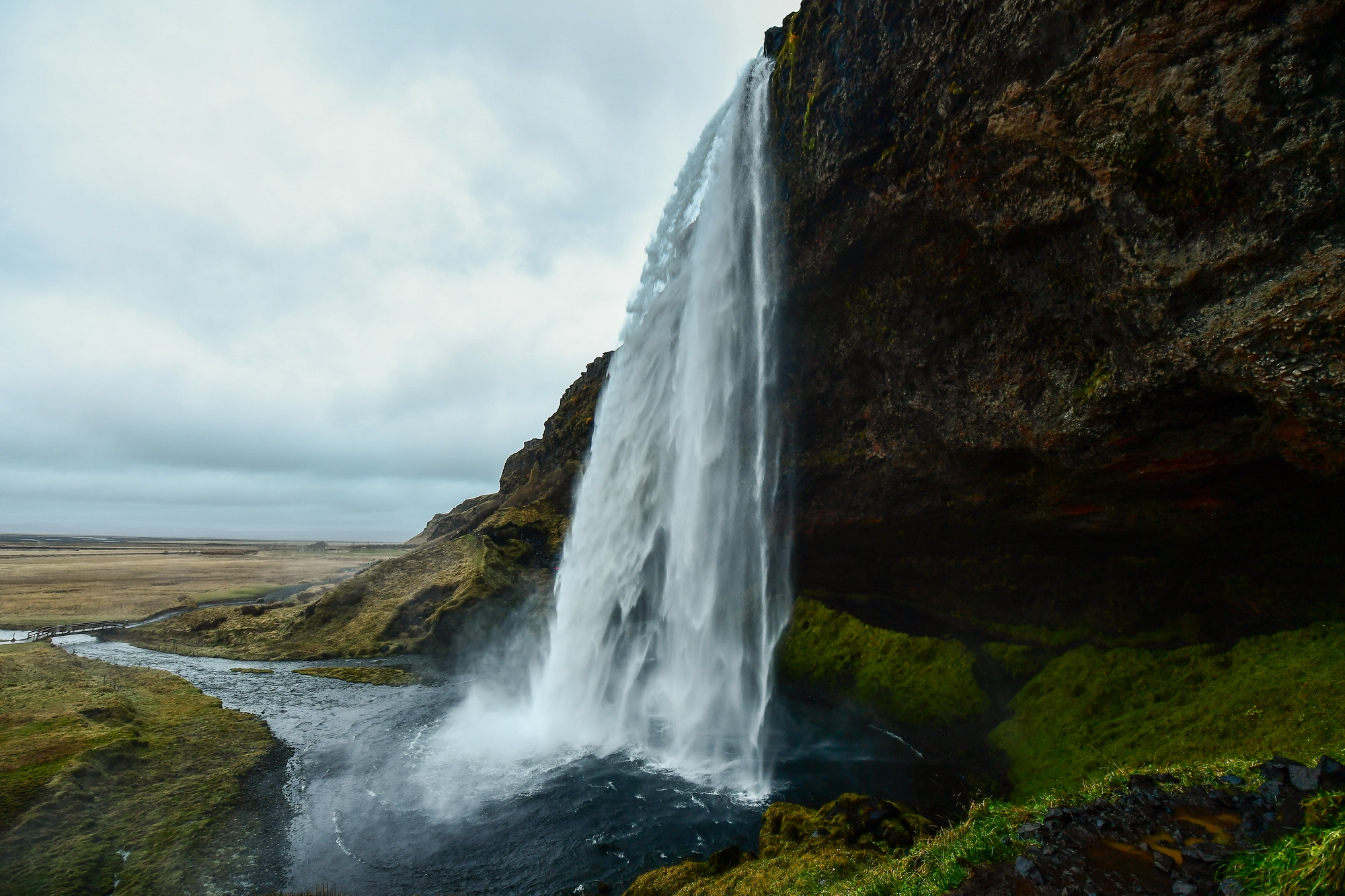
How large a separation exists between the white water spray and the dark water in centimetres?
135

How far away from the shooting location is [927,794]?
13961 millimetres

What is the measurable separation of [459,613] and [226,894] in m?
22.4

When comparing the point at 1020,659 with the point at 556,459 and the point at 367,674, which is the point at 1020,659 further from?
the point at 556,459

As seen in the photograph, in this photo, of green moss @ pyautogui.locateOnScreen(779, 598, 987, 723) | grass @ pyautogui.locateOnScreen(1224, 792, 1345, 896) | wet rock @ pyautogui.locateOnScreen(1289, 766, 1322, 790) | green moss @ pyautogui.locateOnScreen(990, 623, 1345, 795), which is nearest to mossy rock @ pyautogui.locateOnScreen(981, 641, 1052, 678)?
green moss @ pyautogui.locateOnScreen(990, 623, 1345, 795)

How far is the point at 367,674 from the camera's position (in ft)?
85.4

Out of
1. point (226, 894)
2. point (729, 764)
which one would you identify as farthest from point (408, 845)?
point (729, 764)

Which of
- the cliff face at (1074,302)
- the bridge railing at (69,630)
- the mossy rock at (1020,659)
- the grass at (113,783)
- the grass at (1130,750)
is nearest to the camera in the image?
the grass at (1130,750)

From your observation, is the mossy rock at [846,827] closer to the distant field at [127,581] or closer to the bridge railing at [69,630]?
the bridge railing at [69,630]

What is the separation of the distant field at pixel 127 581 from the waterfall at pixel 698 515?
1696 inches

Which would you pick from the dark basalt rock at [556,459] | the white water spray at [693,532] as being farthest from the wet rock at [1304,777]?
the dark basalt rock at [556,459]

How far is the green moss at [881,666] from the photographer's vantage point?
1836 cm

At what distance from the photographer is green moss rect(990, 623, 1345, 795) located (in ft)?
32.9

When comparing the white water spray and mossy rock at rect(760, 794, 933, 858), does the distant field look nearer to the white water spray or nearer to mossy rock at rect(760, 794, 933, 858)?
the white water spray

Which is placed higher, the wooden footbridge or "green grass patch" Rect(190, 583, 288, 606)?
the wooden footbridge
